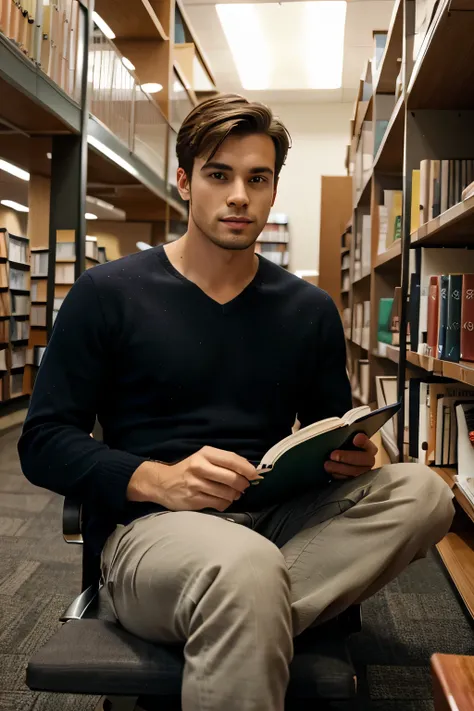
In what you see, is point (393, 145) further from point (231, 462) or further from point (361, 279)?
point (231, 462)

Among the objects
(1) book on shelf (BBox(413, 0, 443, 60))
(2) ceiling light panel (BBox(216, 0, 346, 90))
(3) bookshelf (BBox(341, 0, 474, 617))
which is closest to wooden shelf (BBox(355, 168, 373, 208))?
(3) bookshelf (BBox(341, 0, 474, 617))

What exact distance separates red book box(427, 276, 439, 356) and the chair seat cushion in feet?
4.50

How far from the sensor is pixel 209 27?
695 cm

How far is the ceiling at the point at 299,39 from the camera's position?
6258mm

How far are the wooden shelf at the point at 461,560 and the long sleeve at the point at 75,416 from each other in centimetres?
106

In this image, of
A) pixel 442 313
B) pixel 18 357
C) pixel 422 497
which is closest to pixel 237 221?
pixel 422 497

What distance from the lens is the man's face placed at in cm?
122

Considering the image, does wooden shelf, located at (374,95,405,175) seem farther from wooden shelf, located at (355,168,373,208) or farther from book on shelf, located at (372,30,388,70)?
book on shelf, located at (372,30,388,70)

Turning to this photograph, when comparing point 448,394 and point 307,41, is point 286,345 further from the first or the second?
point 307,41

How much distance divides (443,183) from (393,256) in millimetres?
663

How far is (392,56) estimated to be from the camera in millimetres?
3451

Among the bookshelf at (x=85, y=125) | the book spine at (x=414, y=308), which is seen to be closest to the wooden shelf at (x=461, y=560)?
the book spine at (x=414, y=308)

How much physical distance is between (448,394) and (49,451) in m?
1.55

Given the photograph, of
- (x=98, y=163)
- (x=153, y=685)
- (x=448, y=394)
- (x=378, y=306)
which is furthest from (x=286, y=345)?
(x=98, y=163)
